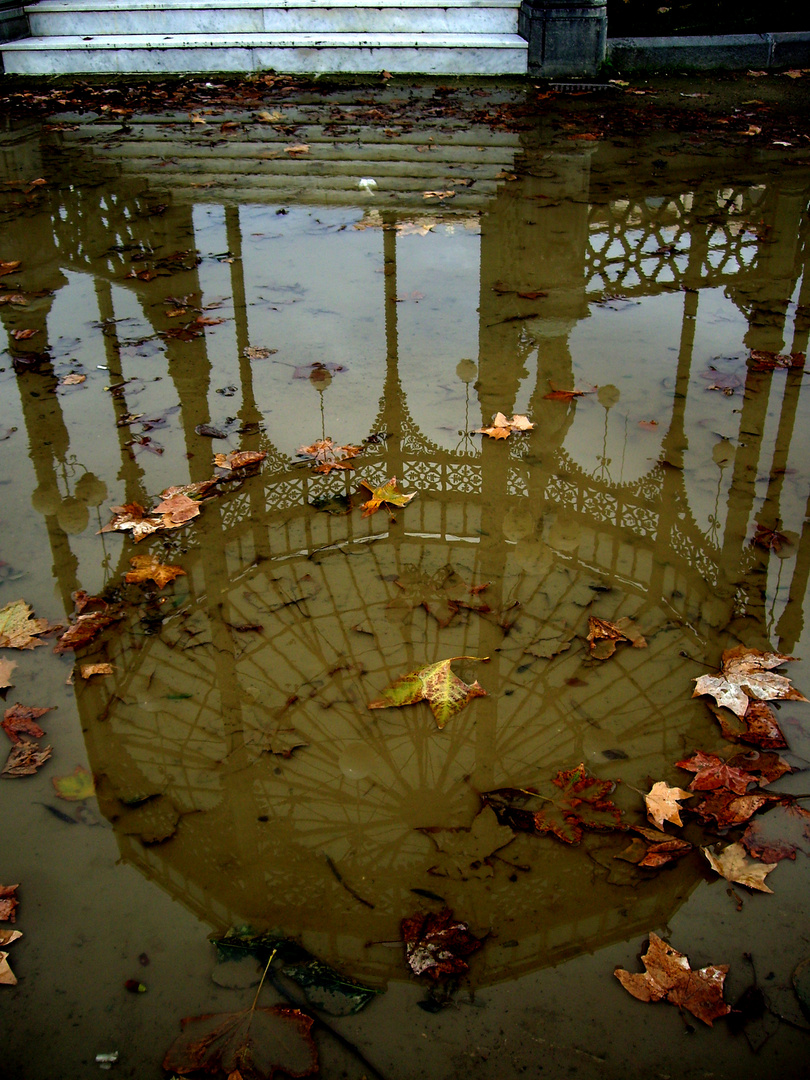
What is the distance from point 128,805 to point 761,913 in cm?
180

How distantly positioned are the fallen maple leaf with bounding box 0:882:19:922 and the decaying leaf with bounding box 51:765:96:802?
29 centimetres

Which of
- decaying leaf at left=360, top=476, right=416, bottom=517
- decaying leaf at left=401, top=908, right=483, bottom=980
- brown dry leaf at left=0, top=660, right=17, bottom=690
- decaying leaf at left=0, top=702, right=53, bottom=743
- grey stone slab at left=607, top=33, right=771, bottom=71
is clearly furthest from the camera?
grey stone slab at left=607, top=33, right=771, bottom=71

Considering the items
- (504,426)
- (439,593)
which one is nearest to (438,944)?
(439,593)

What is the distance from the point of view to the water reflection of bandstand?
7.23 feet

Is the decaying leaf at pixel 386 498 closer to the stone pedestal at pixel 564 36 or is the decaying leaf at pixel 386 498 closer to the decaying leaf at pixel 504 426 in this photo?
the decaying leaf at pixel 504 426

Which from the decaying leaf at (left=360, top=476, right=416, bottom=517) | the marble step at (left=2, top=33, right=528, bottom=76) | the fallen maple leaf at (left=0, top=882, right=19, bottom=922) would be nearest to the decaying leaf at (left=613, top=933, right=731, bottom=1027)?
the fallen maple leaf at (left=0, top=882, right=19, bottom=922)

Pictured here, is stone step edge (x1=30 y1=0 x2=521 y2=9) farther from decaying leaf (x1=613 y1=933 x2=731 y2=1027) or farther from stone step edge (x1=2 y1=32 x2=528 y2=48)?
decaying leaf (x1=613 y1=933 x2=731 y2=1027)

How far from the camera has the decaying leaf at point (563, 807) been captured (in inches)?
91.8

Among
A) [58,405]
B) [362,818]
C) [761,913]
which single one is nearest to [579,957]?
[761,913]

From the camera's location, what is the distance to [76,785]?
2.49 meters

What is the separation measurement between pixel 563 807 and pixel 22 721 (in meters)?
1.76

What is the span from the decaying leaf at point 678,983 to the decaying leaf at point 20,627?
7.32 feet

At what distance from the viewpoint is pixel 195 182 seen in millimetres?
7664

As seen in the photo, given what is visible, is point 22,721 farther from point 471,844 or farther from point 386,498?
point 386,498
